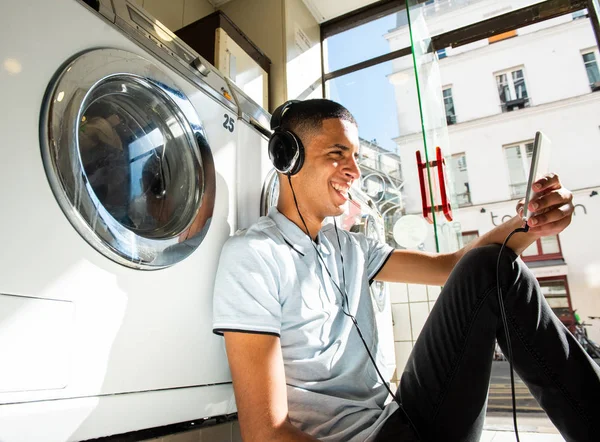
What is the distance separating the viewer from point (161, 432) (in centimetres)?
73

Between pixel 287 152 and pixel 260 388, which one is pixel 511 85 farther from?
pixel 260 388

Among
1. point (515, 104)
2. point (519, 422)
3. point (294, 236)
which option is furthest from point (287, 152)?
point (515, 104)

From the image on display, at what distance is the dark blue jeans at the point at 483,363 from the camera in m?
0.74

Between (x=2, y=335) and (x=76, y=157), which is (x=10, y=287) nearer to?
(x=2, y=335)

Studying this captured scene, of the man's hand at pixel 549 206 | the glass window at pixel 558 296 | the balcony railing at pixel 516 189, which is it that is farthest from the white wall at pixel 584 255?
the man's hand at pixel 549 206

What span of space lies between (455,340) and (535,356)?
17cm

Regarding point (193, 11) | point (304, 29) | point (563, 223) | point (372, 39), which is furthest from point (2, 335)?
point (372, 39)

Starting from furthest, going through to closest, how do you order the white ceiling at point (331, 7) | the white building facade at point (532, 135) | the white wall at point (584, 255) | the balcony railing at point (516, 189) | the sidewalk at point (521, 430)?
the balcony railing at point (516, 189) < the white building facade at point (532, 135) < the white wall at point (584, 255) < the white ceiling at point (331, 7) < the sidewalk at point (521, 430)

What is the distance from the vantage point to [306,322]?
33.7 inches

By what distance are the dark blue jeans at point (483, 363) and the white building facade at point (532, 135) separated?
7312mm

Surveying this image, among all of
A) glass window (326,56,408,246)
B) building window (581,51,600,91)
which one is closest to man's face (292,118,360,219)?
glass window (326,56,408,246)

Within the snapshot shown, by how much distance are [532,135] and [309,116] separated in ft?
31.5

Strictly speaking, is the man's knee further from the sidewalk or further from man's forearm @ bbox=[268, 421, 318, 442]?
the sidewalk

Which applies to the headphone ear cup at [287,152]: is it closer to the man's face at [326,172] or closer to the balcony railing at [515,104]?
the man's face at [326,172]
